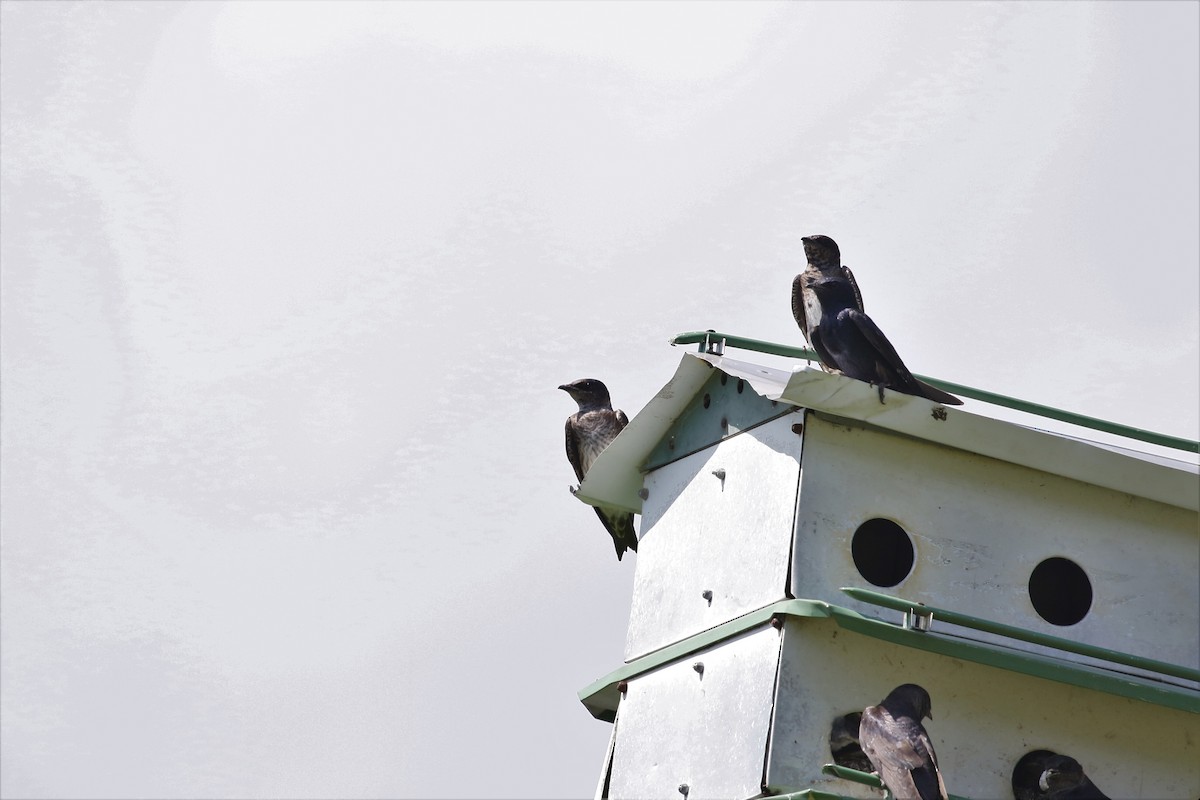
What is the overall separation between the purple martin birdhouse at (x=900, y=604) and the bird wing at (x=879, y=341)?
32 centimetres

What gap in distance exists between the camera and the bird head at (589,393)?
516 inches

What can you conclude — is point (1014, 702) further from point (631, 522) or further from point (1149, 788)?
point (631, 522)

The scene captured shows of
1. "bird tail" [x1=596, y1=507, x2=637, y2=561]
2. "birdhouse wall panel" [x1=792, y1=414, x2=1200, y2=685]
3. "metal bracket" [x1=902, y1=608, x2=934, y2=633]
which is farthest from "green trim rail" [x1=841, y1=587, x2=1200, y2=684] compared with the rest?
"bird tail" [x1=596, y1=507, x2=637, y2=561]

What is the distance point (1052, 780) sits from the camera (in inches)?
388

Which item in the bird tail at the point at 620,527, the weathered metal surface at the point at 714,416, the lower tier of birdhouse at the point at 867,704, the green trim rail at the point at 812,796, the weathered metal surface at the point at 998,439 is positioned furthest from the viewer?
the bird tail at the point at 620,527

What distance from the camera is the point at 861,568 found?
408 inches

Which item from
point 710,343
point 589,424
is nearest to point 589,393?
point 589,424

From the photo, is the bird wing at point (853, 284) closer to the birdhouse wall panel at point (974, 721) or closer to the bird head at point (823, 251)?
the bird head at point (823, 251)

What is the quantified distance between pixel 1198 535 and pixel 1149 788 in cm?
130

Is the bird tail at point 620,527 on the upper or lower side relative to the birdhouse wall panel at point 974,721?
upper

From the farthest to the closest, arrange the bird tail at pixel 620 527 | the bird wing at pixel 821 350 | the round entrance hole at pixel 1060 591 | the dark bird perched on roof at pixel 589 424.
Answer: the dark bird perched on roof at pixel 589 424, the bird tail at pixel 620 527, the bird wing at pixel 821 350, the round entrance hole at pixel 1060 591

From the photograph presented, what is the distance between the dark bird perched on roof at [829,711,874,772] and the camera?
980 cm

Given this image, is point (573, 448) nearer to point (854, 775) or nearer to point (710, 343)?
point (710, 343)

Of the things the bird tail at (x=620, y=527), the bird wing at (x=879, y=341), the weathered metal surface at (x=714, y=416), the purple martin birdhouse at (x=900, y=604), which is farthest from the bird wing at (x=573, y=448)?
the bird wing at (x=879, y=341)
